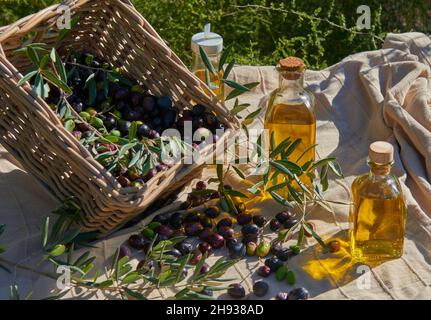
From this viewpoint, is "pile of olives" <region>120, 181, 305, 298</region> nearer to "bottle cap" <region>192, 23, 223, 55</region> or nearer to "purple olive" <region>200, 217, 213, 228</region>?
"purple olive" <region>200, 217, 213, 228</region>

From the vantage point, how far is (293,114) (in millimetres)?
2197

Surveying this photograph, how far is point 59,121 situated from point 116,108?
0.96ft

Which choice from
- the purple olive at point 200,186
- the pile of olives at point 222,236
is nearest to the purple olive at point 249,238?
the pile of olives at point 222,236

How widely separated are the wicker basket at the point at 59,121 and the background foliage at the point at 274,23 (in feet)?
2.47

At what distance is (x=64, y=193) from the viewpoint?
6.68 feet

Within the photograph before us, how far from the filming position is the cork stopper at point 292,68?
2105mm

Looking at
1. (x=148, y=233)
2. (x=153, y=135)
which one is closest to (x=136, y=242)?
(x=148, y=233)

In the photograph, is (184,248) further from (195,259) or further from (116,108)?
(116,108)

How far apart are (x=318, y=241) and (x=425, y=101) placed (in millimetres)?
618

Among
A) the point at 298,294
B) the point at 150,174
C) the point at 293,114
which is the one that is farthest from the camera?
the point at 293,114

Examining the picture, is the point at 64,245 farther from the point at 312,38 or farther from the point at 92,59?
the point at 312,38

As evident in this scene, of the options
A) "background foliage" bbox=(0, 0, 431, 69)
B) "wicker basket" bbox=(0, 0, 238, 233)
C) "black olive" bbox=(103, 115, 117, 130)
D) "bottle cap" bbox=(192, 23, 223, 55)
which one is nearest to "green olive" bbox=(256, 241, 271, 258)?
"wicker basket" bbox=(0, 0, 238, 233)

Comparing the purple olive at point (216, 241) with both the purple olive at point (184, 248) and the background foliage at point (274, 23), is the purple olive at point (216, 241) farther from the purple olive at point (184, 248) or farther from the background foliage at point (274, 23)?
the background foliage at point (274, 23)

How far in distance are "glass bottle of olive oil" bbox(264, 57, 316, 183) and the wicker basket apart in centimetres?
11
